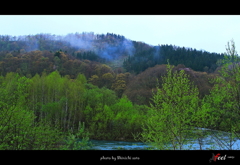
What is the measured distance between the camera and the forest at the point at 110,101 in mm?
9141

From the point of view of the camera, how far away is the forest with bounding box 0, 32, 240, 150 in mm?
9141

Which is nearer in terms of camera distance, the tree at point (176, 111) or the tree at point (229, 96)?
the tree at point (229, 96)

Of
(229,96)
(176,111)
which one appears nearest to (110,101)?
(176,111)

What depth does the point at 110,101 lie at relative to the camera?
53.8m

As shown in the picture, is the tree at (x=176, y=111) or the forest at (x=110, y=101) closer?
the forest at (x=110, y=101)

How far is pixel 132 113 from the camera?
49062 millimetres

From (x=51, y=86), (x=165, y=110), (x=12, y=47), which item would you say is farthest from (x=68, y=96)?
(x=12, y=47)

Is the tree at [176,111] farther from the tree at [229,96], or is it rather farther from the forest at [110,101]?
the tree at [229,96]

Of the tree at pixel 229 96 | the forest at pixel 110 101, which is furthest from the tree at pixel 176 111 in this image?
the tree at pixel 229 96

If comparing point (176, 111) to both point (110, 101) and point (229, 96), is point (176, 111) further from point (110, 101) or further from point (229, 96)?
point (110, 101)

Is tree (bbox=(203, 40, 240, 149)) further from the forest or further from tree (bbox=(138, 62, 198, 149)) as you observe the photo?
tree (bbox=(138, 62, 198, 149))

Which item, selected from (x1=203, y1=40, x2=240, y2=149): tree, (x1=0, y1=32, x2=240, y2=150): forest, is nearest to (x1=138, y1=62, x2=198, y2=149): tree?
(x1=0, y1=32, x2=240, y2=150): forest
